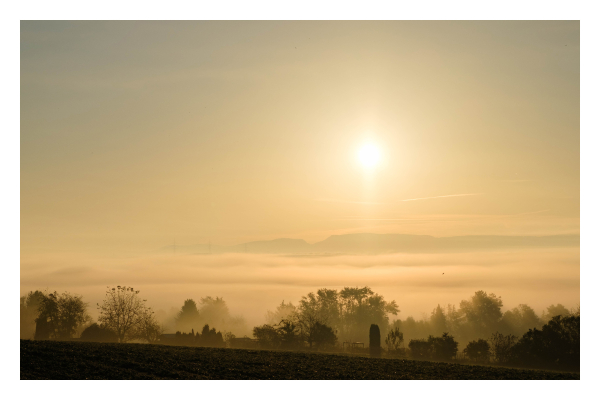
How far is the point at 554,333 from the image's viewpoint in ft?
114

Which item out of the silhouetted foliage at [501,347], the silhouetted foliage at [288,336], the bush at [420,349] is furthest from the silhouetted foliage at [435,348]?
the silhouetted foliage at [288,336]

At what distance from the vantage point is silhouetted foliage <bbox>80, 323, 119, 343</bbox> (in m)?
42.5

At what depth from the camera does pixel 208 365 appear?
2491 centimetres

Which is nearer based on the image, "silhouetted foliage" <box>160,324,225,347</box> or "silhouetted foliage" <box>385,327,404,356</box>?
"silhouetted foliage" <box>385,327,404,356</box>

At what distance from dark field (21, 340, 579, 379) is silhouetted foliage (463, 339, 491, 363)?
1032cm

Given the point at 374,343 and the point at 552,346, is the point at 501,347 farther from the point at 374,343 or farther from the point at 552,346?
the point at 374,343

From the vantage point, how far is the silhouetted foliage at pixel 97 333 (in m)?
42.5

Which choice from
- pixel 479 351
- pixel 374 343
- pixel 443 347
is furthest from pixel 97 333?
pixel 479 351

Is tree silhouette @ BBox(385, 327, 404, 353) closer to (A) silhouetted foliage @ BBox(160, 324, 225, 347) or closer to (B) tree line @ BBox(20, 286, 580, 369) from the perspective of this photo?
(B) tree line @ BBox(20, 286, 580, 369)

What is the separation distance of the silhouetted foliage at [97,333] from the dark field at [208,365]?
16.6 metres

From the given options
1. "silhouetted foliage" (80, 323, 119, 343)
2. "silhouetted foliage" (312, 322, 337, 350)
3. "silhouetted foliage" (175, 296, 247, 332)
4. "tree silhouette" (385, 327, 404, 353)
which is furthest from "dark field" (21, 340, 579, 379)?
"silhouetted foliage" (175, 296, 247, 332)

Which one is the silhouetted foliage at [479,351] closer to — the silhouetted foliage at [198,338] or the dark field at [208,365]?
the dark field at [208,365]

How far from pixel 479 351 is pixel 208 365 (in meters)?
22.9

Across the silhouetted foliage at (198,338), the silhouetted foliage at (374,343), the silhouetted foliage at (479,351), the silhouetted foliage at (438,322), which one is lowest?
the silhouetted foliage at (438,322)
